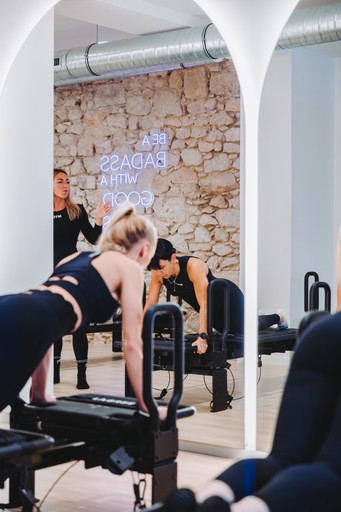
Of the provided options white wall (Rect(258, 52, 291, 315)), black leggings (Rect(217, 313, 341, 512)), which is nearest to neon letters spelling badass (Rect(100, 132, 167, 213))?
white wall (Rect(258, 52, 291, 315))

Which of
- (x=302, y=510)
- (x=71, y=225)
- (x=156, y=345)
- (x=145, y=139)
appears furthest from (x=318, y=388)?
(x=145, y=139)

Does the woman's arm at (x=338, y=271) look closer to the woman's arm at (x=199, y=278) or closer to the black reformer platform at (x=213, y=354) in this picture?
the black reformer platform at (x=213, y=354)

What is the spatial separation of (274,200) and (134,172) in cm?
442

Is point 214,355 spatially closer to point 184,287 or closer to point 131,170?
point 184,287

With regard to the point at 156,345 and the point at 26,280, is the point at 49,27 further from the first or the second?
the point at 156,345

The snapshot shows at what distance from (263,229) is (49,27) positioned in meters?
2.12

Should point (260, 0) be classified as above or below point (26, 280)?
above

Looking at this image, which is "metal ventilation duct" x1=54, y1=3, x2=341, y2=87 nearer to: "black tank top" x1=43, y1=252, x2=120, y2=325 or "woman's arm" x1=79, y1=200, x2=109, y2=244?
"woman's arm" x1=79, y1=200, x2=109, y2=244

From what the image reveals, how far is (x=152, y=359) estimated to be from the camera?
127 inches

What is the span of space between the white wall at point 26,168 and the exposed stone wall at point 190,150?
243cm

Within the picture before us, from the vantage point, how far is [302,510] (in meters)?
1.83

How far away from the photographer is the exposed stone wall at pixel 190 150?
7949mm

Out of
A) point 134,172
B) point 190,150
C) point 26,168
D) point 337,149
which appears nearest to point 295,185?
point 337,149

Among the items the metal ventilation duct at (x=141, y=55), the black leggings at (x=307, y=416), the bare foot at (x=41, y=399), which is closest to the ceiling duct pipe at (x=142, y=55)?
the metal ventilation duct at (x=141, y=55)
